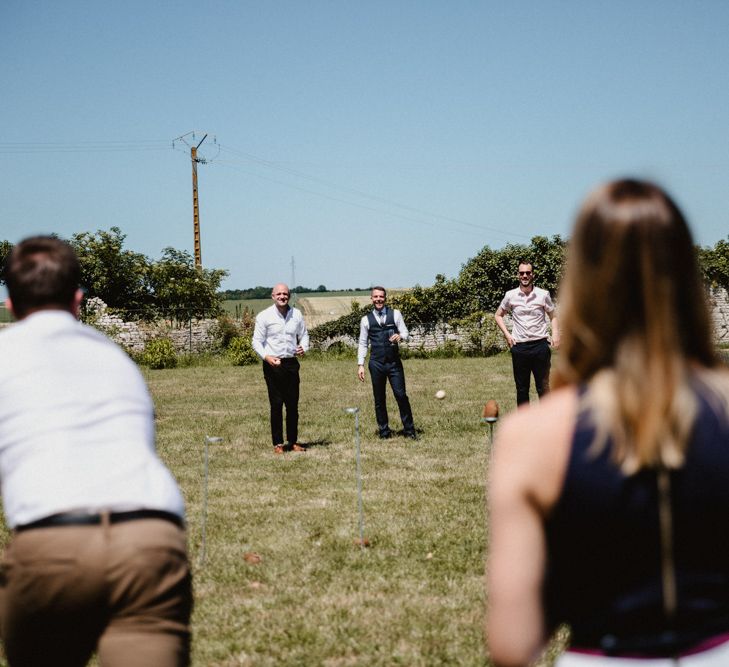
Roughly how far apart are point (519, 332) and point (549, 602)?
9.95 metres

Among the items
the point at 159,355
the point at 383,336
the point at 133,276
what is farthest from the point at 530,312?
the point at 133,276

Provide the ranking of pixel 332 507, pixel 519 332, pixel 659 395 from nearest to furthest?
pixel 659 395 → pixel 332 507 → pixel 519 332

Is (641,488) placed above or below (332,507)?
above

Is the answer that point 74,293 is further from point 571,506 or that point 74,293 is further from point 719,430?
point 719,430

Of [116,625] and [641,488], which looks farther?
[116,625]

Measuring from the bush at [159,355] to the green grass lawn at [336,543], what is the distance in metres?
→ 13.7

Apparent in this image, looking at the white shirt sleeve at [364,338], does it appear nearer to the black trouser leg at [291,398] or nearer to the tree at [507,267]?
the black trouser leg at [291,398]

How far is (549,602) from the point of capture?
170 centimetres

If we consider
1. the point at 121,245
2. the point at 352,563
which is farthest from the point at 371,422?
the point at 121,245

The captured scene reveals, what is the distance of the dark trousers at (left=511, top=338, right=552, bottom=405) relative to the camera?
449 inches

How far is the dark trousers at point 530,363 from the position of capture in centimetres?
1141

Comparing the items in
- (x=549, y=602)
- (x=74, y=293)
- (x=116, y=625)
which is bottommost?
(x=116, y=625)

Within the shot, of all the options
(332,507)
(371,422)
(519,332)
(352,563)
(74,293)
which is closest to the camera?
(74,293)

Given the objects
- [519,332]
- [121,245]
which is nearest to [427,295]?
[121,245]
